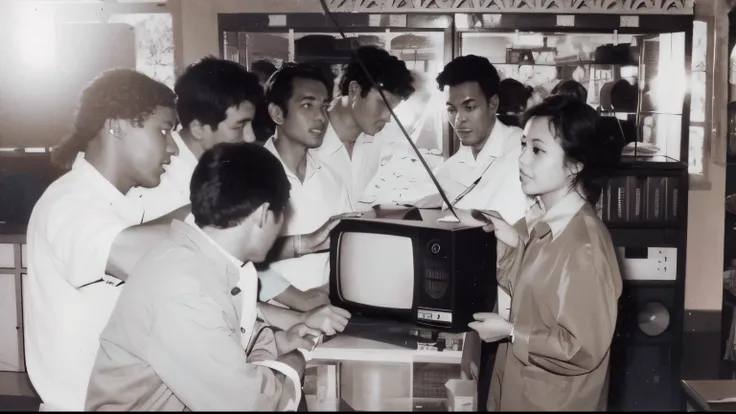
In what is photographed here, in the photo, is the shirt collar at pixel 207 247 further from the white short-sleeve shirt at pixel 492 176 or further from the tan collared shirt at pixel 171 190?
the white short-sleeve shirt at pixel 492 176

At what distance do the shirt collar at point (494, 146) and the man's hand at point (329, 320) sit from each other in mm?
590

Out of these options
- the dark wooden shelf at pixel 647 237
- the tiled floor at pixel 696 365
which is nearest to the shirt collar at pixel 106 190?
the tiled floor at pixel 696 365

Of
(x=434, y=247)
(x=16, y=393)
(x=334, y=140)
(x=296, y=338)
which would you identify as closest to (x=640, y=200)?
(x=434, y=247)

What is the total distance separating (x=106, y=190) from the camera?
7.06 feet

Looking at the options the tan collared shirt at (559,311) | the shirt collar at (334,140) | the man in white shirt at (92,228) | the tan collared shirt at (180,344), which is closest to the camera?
the tan collared shirt at (180,344)

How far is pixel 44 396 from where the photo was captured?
2.21 meters

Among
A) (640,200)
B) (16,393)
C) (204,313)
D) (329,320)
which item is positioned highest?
(640,200)

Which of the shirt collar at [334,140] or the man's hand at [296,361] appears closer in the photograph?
the man's hand at [296,361]

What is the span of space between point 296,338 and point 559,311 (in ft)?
2.53

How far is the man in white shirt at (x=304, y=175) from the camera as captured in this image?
2.21 m

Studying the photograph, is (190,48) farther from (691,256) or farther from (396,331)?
(691,256)

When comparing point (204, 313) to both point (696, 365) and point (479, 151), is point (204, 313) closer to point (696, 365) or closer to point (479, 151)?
point (479, 151)

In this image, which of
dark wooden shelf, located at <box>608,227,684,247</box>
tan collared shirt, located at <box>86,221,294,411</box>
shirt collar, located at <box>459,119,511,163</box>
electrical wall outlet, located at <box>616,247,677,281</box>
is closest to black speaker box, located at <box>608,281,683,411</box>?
electrical wall outlet, located at <box>616,247,677,281</box>

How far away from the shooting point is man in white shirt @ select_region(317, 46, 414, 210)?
2.21 m
